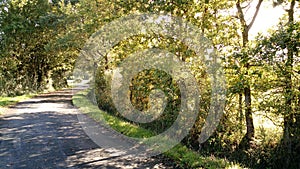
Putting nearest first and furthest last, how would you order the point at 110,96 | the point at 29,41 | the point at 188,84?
the point at 188,84, the point at 110,96, the point at 29,41

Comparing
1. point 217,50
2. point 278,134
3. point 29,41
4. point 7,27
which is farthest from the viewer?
point 29,41

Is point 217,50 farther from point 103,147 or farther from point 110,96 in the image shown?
point 110,96

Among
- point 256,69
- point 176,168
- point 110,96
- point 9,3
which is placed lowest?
point 176,168

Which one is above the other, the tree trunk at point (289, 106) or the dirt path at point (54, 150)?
the tree trunk at point (289, 106)

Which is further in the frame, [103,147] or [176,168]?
[103,147]

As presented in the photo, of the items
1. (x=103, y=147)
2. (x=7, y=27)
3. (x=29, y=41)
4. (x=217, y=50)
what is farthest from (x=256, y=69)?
(x=29, y=41)

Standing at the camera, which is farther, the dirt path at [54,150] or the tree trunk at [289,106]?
the dirt path at [54,150]

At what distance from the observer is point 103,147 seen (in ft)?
26.6

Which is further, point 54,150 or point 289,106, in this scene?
point 54,150

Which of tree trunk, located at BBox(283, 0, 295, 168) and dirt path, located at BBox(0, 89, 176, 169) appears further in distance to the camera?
dirt path, located at BBox(0, 89, 176, 169)

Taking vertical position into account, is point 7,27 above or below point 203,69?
above

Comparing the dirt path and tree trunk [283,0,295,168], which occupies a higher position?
tree trunk [283,0,295,168]

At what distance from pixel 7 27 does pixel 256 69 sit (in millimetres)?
24863

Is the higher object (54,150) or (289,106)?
(289,106)
